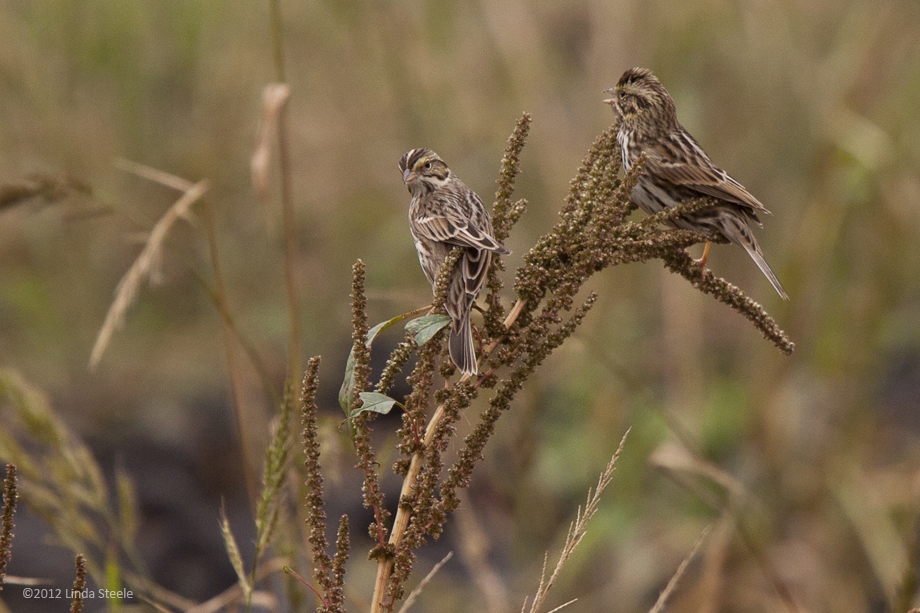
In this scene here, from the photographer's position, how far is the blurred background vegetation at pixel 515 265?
488cm

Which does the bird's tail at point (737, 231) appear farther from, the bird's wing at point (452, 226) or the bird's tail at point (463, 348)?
the bird's tail at point (463, 348)

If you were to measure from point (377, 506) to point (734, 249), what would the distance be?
467 centimetres

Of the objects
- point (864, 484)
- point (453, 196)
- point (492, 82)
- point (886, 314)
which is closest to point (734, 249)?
point (886, 314)

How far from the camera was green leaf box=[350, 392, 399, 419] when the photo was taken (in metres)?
1.57

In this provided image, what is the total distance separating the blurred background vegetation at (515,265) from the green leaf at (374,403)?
211 centimetres

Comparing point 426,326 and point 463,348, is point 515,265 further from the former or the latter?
point 426,326

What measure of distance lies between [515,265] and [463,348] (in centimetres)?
412

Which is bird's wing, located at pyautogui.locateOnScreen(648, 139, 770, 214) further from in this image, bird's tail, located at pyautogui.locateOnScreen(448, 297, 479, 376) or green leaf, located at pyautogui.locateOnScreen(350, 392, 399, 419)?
green leaf, located at pyautogui.locateOnScreen(350, 392, 399, 419)

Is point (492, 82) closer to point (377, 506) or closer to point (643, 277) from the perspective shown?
point (643, 277)

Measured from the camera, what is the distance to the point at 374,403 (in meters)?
1.58

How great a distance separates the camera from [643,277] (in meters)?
5.74

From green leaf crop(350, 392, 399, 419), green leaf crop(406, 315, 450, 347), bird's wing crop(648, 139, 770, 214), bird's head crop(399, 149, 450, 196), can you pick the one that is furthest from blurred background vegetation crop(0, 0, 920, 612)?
green leaf crop(350, 392, 399, 419)

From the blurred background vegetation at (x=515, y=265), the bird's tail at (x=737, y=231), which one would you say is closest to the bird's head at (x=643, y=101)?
the bird's tail at (x=737, y=231)

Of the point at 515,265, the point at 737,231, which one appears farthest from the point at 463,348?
the point at 515,265
